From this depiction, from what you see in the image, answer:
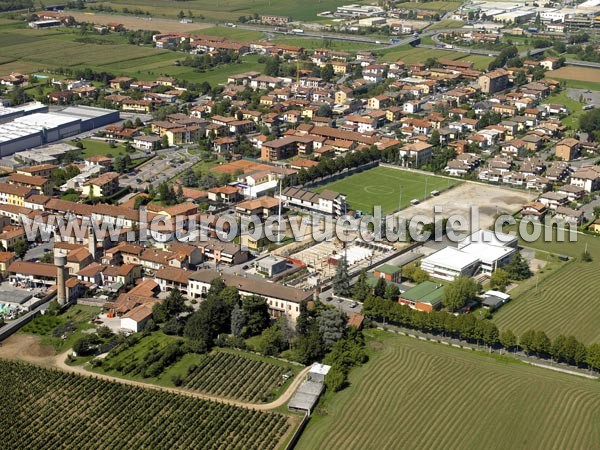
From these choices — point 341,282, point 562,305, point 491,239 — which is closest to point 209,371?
point 341,282

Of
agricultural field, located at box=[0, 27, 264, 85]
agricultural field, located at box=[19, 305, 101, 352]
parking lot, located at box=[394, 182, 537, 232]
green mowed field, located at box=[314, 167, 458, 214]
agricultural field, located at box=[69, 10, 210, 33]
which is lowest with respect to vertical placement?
parking lot, located at box=[394, 182, 537, 232]

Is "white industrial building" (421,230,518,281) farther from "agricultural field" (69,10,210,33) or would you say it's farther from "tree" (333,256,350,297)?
"agricultural field" (69,10,210,33)

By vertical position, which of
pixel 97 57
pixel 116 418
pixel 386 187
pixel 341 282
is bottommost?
pixel 386 187

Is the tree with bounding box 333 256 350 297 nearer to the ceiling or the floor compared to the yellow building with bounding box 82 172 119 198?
nearer to the floor

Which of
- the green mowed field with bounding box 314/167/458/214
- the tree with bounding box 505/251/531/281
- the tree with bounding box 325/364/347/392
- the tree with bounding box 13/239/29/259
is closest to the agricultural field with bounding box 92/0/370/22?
the green mowed field with bounding box 314/167/458/214

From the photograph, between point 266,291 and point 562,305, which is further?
point 562,305

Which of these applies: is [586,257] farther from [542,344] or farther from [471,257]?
[542,344]

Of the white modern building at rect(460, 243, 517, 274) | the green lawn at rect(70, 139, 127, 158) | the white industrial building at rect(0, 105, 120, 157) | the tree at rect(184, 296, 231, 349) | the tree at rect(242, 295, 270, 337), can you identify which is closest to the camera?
the tree at rect(184, 296, 231, 349)
